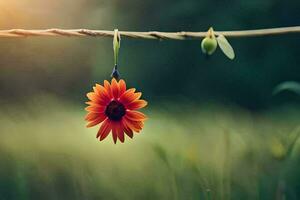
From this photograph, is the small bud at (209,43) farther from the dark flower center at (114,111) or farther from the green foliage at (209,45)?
the dark flower center at (114,111)

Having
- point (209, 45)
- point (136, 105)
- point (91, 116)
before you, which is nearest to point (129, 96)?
point (136, 105)

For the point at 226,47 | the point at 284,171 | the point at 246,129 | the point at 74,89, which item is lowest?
the point at 284,171

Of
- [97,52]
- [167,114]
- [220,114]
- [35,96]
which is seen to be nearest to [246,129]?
[220,114]

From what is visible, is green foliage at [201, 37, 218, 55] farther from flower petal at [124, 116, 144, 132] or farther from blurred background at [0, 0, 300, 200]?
flower petal at [124, 116, 144, 132]

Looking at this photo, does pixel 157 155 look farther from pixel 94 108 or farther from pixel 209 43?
pixel 209 43

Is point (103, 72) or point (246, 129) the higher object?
point (103, 72)

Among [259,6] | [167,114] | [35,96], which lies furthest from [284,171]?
[35,96]

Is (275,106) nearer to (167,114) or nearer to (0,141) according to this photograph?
(167,114)
